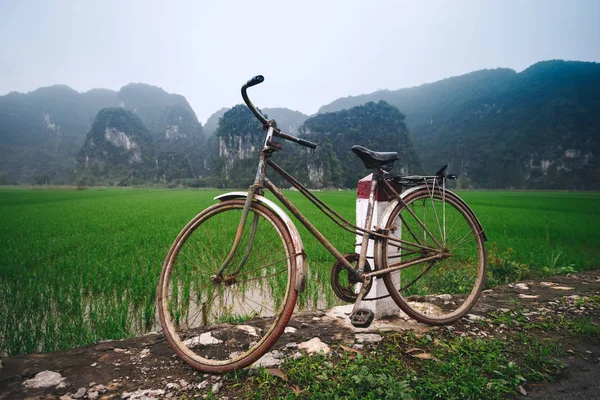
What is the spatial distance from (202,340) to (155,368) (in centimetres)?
35

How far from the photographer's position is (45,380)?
146 centimetres

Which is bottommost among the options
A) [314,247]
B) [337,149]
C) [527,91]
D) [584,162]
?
[314,247]

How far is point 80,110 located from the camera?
475 feet

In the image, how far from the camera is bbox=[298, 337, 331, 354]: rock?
5.83 feet

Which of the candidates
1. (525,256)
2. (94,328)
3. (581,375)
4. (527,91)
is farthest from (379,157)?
(527,91)

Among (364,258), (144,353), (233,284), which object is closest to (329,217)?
(364,258)

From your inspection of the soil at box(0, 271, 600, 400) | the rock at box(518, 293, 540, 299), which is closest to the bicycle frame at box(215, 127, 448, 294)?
the soil at box(0, 271, 600, 400)

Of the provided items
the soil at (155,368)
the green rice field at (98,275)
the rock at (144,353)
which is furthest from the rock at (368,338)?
the rock at (144,353)

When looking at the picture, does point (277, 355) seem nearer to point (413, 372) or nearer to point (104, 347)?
point (413, 372)

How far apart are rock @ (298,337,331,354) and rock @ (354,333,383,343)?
0.85 ft

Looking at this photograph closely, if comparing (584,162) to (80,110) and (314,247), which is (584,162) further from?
(80,110)

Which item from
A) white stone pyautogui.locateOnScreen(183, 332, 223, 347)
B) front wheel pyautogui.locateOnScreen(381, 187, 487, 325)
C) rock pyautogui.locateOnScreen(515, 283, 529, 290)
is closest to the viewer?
white stone pyautogui.locateOnScreen(183, 332, 223, 347)

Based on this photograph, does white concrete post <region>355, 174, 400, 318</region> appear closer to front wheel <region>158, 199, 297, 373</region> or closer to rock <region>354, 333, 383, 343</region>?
rock <region>354, 333, 383, 343</region>

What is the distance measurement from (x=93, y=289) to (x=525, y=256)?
21.7 ft
